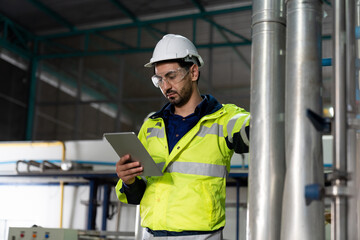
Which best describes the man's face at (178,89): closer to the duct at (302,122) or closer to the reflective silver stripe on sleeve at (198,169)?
the reflective silver stripe on sleeve at (198,169)

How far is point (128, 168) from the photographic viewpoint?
7.31 feet

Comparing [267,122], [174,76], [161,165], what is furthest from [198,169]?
[267,122]

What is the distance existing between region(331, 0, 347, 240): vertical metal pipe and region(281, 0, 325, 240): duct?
0.24ft

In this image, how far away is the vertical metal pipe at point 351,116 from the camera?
1.16 meters

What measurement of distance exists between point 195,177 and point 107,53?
10704 millimetres

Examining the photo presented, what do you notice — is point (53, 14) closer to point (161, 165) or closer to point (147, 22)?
point (147, 22)

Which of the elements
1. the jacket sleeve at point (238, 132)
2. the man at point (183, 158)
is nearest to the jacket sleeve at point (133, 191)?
the man at point (183, 158)

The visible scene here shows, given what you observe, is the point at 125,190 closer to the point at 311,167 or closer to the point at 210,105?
the point at 210,105

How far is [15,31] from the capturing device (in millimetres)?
12883

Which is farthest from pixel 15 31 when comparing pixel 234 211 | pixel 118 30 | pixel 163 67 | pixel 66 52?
pixel 163 67

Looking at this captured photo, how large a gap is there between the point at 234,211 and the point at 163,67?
4073 millimetres

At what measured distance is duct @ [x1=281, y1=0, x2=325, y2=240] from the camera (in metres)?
1.24

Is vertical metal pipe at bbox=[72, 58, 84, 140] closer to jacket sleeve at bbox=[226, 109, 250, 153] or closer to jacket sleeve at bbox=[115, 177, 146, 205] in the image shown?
jacket sleeve at bbox=[115, 177, 146, 205]

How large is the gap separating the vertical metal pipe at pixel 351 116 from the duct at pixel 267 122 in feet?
0.74
